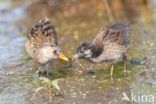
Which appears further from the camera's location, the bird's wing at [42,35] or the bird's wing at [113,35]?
the bird's wing at [42,35]

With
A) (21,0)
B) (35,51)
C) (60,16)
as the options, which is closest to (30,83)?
(35,51)

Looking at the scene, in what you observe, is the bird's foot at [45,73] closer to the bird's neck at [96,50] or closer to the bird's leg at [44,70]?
the bird's leg at [44,70]

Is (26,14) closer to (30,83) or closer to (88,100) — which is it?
(30,83)

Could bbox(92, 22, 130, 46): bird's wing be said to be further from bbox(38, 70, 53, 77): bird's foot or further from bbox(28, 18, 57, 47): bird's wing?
bbox(38, 70, 53, 77): bird's foot

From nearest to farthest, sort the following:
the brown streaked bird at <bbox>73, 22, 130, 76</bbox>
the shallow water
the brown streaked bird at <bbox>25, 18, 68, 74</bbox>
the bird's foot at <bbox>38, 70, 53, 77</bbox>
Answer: the shallow water < the brown streaked bird at <bbox>73, 22, 130, 76</bbox> < the brown streaked bird at <bbox>25, 18, 68, 74</bbox> < the bird's foot at <bbox>38, 70, 53, 77</bbox>

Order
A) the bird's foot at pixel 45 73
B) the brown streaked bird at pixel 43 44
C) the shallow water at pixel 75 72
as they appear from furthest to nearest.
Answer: the bird's foot at pixel 45 73
the brown streaked bird at pixel 43 44
the shallow water at pixel 75 72

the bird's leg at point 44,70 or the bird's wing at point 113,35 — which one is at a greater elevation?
the bird's wing at point 113,35

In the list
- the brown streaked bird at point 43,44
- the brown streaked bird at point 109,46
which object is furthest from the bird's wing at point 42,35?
the brown streaked bird at point 109,46

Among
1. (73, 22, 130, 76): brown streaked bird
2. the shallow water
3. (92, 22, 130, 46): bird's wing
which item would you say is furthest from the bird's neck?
the shallow water
